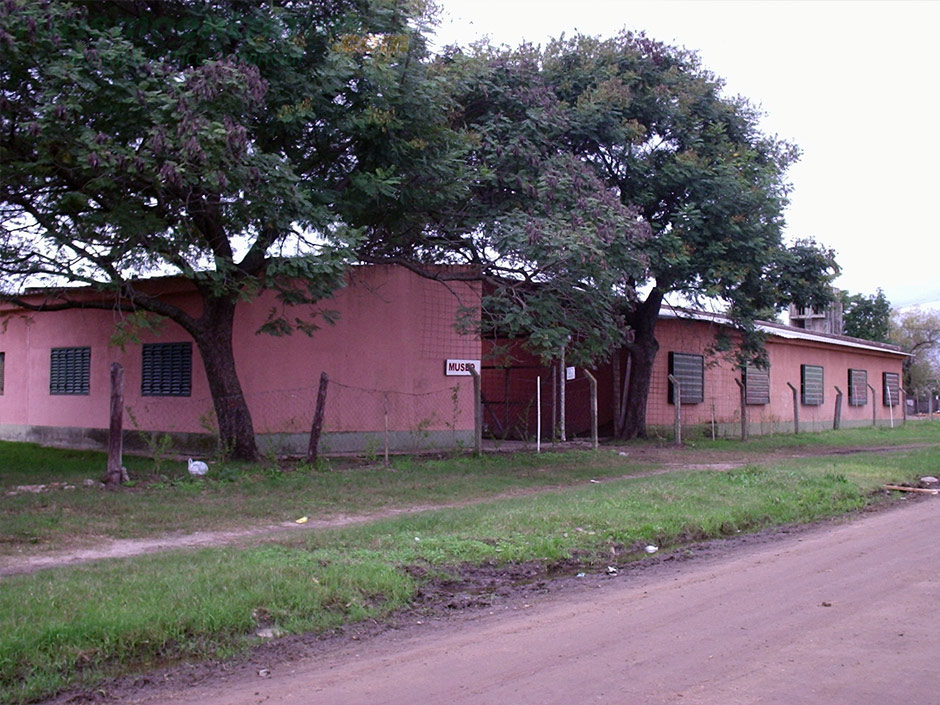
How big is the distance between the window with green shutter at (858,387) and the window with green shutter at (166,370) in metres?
26.2

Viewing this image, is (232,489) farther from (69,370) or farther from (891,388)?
(891,388)

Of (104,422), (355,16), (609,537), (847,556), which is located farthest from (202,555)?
(104,422)

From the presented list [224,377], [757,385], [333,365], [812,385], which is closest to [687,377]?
[757,385]

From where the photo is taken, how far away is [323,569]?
7902mm

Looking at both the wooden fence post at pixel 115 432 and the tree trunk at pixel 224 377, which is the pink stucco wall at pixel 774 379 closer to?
the tree trunk at pixel 224 377

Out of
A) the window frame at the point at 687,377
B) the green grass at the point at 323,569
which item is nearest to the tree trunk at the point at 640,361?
the window frame at the point at 687,377

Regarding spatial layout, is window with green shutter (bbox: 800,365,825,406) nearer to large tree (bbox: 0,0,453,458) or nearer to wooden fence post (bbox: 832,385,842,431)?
wooden fence post (bbox: 832,385,842,431)

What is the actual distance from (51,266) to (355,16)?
6020mm

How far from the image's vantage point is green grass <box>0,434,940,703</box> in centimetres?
600

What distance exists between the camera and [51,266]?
14047mm

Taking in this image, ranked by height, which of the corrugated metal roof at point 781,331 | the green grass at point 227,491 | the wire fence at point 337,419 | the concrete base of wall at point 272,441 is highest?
the corrugated metal roof at point 781,331

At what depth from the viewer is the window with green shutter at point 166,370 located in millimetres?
18094

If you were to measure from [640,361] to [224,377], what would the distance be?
1184cm

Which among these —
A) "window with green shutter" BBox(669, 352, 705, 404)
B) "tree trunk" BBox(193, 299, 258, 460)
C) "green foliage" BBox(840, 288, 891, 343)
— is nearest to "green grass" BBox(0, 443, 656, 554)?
"tree trunk" BBox(193, 299, 258, 460)
